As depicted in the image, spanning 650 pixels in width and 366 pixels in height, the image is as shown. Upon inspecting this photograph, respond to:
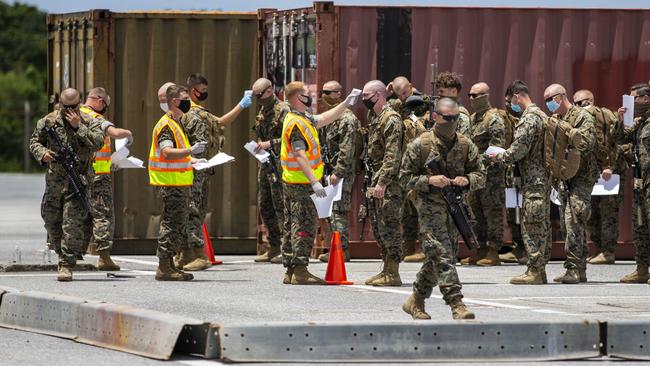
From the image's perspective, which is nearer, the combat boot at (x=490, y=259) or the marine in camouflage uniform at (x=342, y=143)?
the marine in camouflage uniform at (x=342, y=143)

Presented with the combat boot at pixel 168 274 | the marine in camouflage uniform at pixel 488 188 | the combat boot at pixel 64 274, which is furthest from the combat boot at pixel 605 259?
the combat boot at pixel 64 274

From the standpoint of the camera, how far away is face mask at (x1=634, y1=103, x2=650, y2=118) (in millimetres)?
17828

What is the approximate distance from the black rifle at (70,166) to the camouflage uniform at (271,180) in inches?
106

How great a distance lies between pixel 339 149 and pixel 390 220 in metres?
2.66

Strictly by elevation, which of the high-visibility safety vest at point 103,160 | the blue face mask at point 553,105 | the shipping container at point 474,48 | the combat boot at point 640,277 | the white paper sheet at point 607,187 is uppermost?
the shipping container at point 474,48

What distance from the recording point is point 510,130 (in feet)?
67.0

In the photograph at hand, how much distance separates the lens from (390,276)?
687 inches

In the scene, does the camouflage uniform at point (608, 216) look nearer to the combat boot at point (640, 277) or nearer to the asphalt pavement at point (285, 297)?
the asphalt pavement at point (285, 297)

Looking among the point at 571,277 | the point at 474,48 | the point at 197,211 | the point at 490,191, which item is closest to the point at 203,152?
the point at 197,211

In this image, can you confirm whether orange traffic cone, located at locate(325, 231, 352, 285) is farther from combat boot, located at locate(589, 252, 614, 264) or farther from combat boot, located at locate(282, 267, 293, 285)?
combat boot, located at locate(589, 252, 614, 264)

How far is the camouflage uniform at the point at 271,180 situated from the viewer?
19.8 metres

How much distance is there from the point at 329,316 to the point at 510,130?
6720 millimetres

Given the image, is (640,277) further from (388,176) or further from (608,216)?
(388,176)

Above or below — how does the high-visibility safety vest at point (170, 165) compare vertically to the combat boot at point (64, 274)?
above
